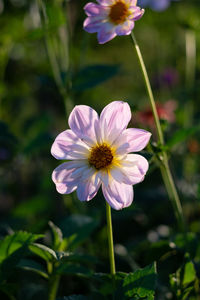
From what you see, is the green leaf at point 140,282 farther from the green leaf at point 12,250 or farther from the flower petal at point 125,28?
the flower petal at point 125,28

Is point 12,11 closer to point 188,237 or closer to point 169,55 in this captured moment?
point 169,55

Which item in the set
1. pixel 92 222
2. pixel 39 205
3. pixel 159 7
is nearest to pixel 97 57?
pixel 159 7

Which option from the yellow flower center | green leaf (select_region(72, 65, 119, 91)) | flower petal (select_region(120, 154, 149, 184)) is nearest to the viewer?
flower petal (select_region(120, 154, 149, 184))

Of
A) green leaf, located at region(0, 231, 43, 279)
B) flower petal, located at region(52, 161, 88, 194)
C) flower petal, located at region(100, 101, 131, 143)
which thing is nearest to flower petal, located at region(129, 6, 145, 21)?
flower petal, located at region(100, 101, 131, 143)

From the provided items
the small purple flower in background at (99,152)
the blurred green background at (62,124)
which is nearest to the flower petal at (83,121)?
the small purple flower in background at (99,152)

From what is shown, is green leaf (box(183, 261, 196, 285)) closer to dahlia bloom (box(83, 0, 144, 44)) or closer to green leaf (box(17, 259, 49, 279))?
green leaf (box(17, 259, 49, 279))
